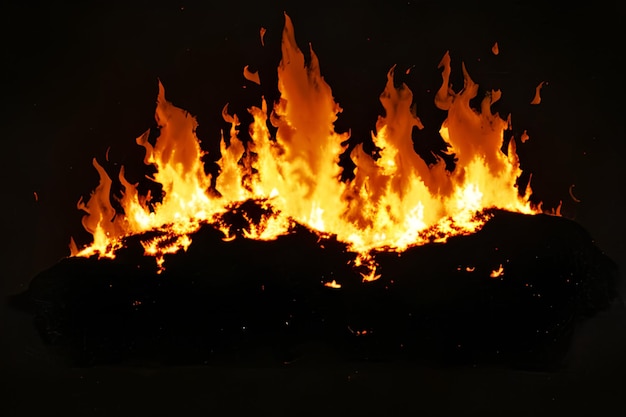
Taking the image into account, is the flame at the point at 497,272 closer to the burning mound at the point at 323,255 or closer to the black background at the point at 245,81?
the burning mound at the point at 323,255

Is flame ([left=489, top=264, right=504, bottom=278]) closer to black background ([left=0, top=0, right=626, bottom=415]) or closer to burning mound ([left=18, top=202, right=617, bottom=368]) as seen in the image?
burning mound ([left=18, top=202, right=617, bottom=368])

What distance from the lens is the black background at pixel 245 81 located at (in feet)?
11.3

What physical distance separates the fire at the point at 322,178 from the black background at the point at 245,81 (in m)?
0.11

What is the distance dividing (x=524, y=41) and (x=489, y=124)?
46cm

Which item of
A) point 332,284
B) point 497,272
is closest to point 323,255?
point 332,284

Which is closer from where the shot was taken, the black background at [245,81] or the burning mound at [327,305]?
the burning mound at [327,305]

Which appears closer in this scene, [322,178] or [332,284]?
[332,284]

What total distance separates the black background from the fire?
0.11 m

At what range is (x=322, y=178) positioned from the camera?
3.36 meters

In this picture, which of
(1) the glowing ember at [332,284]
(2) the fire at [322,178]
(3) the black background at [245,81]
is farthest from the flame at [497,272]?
(1) the glowing ember at [332,284]

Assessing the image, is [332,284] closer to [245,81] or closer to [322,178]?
[322,178]

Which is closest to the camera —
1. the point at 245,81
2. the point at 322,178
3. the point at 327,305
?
the point at 327,305

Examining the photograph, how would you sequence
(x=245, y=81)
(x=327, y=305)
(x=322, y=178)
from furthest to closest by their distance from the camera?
(x=245, y=81) → (x=322, y=178) → (x=327, y=305)

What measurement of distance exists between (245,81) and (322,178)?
0.69m
